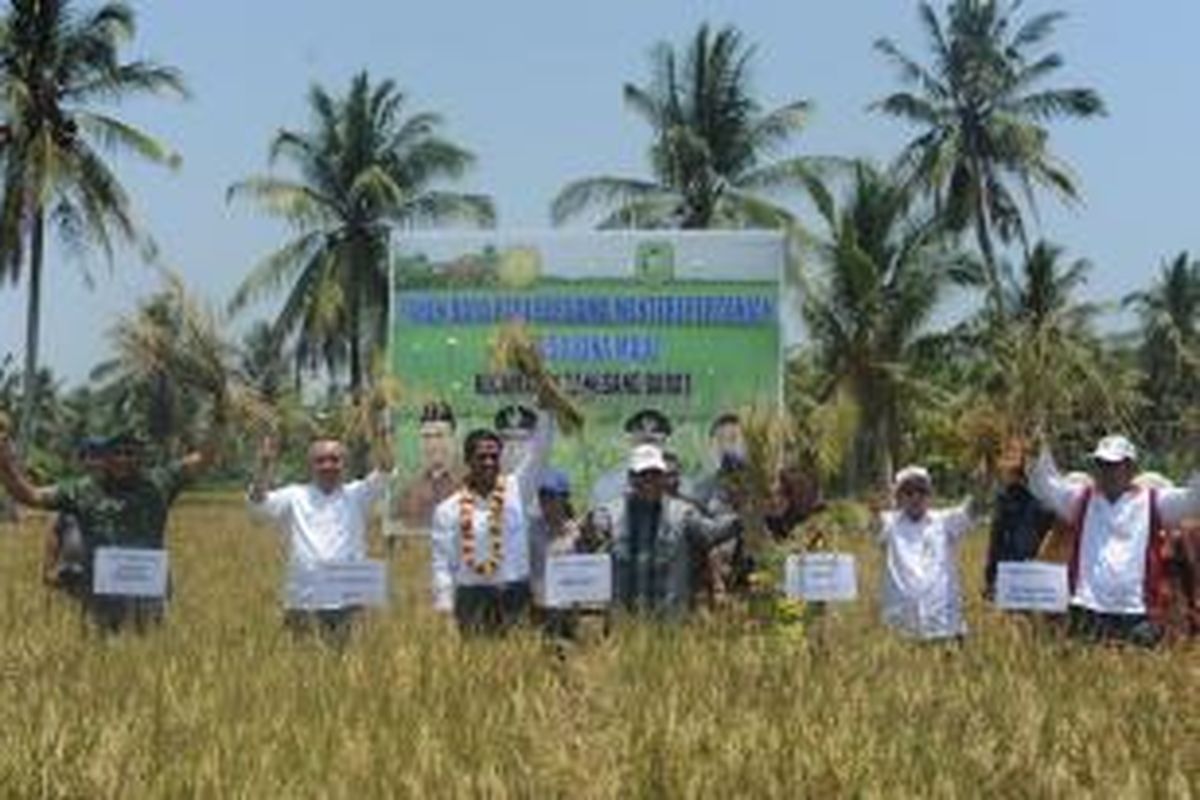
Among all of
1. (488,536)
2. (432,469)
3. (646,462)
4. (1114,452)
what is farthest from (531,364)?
(432,469)

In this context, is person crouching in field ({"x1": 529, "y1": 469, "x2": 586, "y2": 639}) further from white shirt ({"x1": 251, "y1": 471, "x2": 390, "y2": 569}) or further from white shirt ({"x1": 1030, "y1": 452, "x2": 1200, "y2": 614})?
white shirt ({"x1": 1030, "y1": 452, "x2": 1200, "y2": 614})

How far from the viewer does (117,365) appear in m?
10.6

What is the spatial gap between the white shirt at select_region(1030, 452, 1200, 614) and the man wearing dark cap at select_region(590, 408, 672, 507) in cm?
298

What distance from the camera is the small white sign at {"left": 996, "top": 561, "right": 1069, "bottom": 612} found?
29.8ft

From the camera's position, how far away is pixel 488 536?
9.16 meters

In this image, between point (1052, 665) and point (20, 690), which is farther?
point (1052, 665)

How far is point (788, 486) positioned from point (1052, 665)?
2034 millimetres

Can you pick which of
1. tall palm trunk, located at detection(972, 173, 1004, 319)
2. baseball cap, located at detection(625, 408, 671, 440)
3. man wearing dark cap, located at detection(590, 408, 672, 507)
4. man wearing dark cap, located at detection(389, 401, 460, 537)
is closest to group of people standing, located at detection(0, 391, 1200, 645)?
man wearing dark cap, located at detection(590, 408, 672, 507)

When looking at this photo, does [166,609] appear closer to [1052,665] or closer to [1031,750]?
[1052,665]

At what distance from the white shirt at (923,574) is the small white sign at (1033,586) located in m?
0.33

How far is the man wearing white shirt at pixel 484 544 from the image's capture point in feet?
30.1

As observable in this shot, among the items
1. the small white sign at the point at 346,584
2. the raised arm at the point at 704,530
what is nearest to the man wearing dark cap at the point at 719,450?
the raised arm at the point at 704,530

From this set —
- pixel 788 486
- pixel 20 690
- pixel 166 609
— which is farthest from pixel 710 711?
pixel 166 609

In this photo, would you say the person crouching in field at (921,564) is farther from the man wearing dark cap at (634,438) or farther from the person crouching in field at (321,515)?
the person crouching in field at (321,515)
